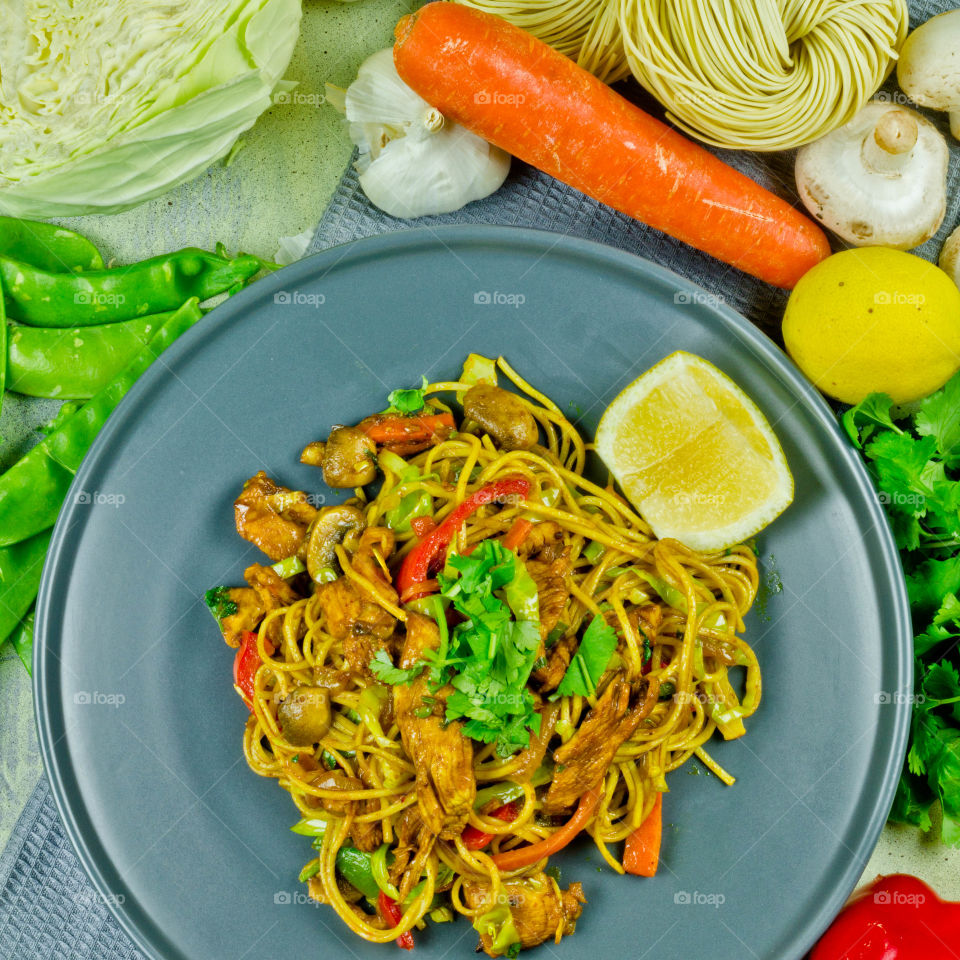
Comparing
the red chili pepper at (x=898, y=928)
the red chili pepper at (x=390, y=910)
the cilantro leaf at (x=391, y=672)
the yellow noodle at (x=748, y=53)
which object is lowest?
the red chili pepper at (x=898, y=928)

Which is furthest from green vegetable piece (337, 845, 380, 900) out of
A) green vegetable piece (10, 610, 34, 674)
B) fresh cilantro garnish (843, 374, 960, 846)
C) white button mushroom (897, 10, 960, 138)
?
white button mushroom (897, 10, 960, 138)

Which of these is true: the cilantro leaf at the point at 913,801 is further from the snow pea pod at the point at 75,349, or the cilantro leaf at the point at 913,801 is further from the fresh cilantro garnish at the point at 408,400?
the snow pea pod at the point at 75,349

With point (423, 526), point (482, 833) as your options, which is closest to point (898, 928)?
point (482, 833)

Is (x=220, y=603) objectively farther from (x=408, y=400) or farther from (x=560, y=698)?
(x=560, y=698)

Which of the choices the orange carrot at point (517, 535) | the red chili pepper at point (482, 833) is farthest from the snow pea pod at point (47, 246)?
the red chili pepper at point (482, 833)

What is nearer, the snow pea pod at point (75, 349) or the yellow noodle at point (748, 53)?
the yellow noodle at point (748, 53)

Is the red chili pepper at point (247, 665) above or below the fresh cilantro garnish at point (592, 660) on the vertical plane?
below

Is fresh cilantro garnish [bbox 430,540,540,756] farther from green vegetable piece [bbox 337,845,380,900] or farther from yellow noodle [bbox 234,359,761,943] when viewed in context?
green vegetable piece [bbox 337,845,380,900]
